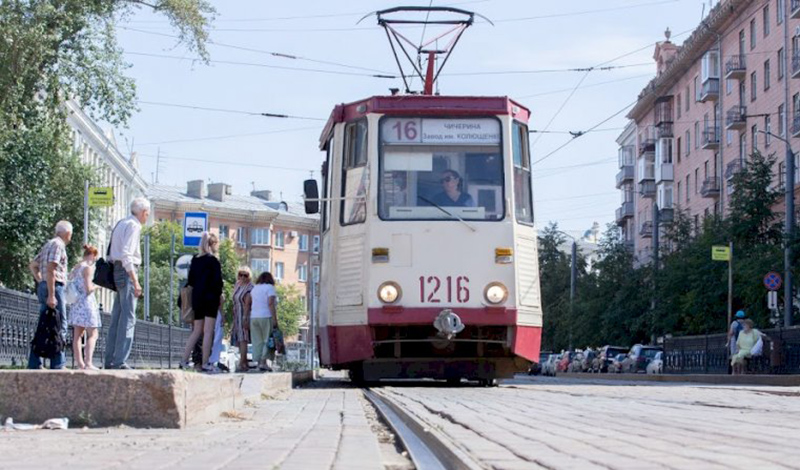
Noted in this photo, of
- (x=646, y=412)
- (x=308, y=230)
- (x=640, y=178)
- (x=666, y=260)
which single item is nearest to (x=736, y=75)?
(x=666, y=260)

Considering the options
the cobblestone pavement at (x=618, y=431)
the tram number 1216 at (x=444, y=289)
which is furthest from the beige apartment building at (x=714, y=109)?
the cobblestone pavement at (x=618, y=431)

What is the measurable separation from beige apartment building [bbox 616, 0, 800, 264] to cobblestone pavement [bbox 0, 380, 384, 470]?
42.1 metres

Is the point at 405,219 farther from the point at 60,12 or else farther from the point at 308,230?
the point at 308,230

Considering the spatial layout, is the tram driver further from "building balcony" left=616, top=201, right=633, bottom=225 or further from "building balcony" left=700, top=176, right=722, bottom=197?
"building balcony" left=616, top=201, right=633, bottom=225

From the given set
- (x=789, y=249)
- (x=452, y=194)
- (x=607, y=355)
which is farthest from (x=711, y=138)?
(x=452, y=194)

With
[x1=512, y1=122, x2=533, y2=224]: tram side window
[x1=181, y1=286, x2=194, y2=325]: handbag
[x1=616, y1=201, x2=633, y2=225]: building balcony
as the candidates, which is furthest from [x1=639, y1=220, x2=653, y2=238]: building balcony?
[x1=181, y1=286, x2=194, y2=325]: handbag

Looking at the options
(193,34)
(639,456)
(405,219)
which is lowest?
(639,456)

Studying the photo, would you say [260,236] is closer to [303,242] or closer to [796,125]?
[303,242]

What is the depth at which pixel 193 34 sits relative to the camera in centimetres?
3456

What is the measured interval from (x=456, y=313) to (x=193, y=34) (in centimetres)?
1651

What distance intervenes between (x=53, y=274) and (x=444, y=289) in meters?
6.53

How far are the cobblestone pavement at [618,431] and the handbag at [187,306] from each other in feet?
9.83

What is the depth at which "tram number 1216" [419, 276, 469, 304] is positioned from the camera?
66.2 ft

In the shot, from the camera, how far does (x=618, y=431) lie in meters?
9.44
